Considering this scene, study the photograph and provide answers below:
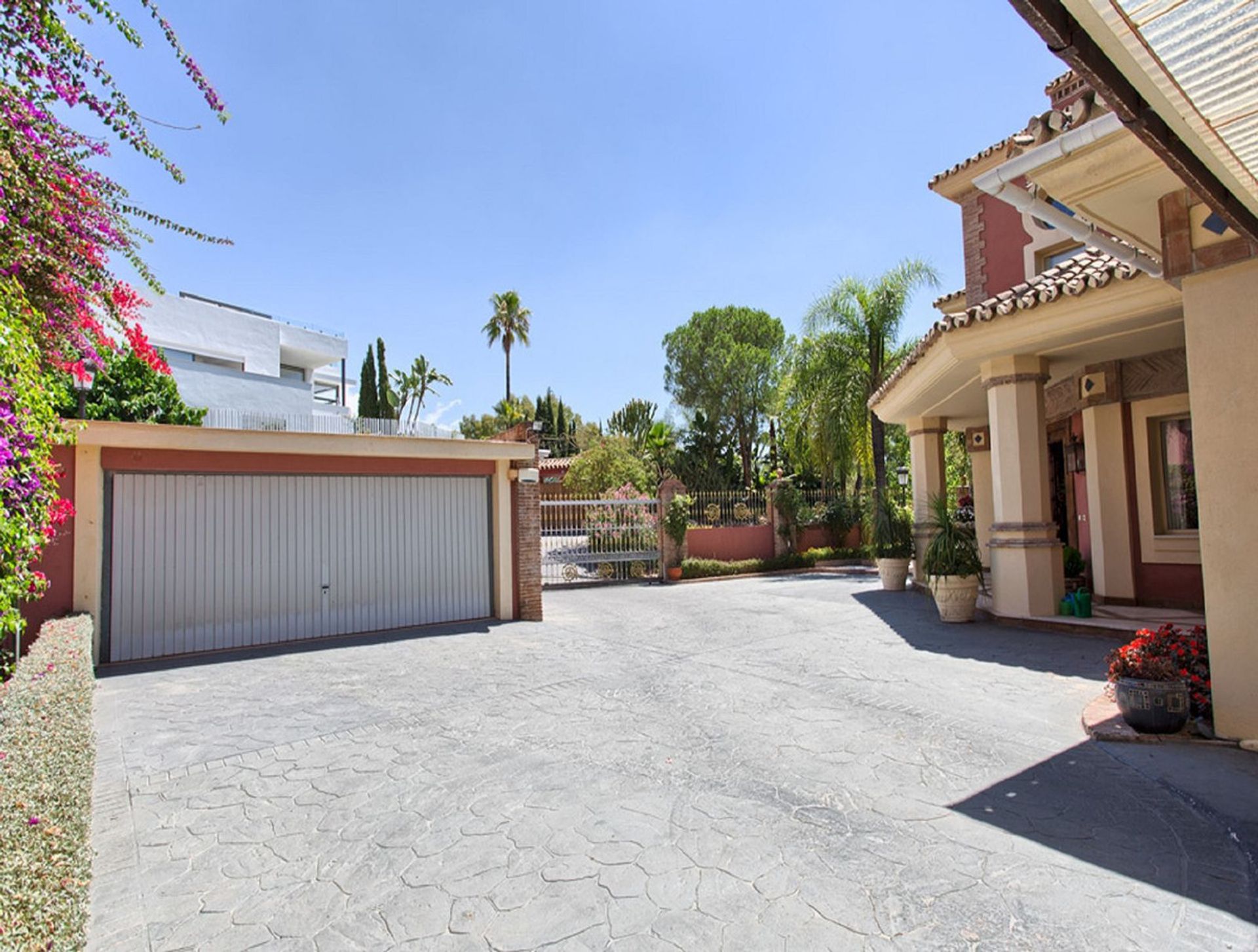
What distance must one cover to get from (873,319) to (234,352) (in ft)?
82.8

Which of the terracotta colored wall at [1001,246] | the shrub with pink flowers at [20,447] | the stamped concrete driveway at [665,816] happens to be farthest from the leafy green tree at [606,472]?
the shrub with pink flowers at [20,447]

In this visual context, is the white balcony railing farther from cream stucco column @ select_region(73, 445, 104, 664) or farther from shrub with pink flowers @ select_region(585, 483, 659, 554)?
cream stucco column @ select_region(73, 445, 104, 664)

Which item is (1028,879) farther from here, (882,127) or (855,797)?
(882,127)

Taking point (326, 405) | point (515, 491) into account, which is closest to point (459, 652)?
point (515, 491)

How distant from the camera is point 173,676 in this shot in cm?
752

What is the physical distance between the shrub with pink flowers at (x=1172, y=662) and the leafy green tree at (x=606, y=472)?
17.5 m

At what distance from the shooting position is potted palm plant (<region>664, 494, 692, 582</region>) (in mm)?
17531

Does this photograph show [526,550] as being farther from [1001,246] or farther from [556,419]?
[556,419]

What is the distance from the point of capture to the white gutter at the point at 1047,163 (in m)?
3.70

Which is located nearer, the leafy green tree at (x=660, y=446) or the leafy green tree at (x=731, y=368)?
the leafy green tree at (x=660, y=446)

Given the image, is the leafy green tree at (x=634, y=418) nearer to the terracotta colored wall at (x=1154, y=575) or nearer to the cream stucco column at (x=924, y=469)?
the cream stucco column at (x=924, y=469)

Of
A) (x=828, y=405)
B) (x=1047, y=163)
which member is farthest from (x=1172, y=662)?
(x=828, y=405)

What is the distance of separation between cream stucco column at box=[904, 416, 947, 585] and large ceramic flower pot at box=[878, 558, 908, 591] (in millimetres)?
229

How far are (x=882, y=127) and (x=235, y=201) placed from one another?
8740 mm
